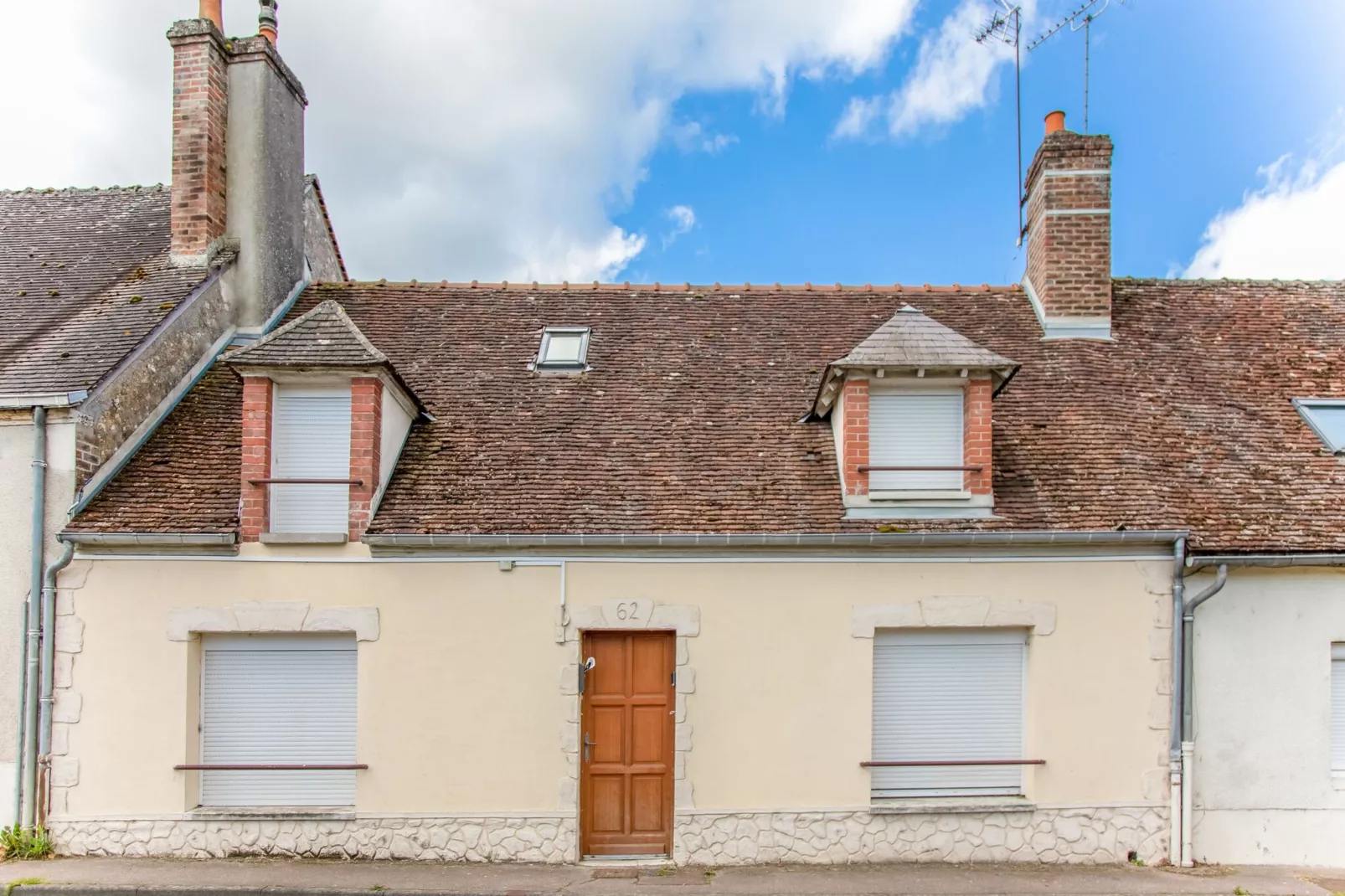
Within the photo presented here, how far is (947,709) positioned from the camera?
7.12m

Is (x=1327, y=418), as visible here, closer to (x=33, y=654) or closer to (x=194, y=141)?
(x=33, y=654)

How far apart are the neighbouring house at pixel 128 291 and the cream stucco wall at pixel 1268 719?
9645 millimetres

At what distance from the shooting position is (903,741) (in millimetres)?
7105

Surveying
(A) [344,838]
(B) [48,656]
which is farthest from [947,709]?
(B) [48,656]

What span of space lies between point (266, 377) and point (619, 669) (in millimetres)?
3970

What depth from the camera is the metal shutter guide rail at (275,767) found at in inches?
270

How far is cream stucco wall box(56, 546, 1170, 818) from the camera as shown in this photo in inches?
272

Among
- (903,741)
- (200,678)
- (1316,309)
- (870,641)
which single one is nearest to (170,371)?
(200,678)

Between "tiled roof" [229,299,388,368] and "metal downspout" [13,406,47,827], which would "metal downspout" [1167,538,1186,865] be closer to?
"tiled roof" [229,299,388,368]

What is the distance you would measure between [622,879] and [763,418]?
4.29m

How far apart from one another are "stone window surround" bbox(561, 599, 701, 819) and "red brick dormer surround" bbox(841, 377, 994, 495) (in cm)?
183

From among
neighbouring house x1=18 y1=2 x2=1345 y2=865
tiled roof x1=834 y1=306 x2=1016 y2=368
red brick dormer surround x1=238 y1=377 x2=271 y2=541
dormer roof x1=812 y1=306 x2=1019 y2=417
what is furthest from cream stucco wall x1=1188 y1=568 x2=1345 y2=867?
red brick dormer surround x1=238 y1=377 x2=271 y2=541

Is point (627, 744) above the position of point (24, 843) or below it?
above

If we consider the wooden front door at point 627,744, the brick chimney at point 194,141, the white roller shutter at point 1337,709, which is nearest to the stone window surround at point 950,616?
the wooden front door at point 627,744
